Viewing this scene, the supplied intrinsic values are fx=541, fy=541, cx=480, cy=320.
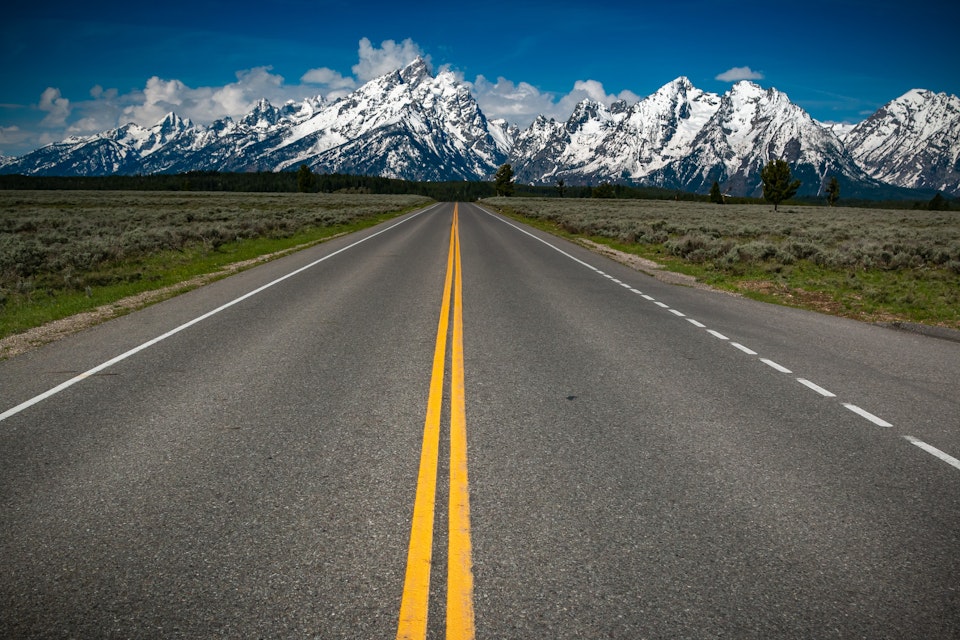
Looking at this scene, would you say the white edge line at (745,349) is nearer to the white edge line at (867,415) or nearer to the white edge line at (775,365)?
the white edge line at (775,365)

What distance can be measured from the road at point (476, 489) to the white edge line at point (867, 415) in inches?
1.2

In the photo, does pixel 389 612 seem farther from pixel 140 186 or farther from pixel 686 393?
pixel 140 186

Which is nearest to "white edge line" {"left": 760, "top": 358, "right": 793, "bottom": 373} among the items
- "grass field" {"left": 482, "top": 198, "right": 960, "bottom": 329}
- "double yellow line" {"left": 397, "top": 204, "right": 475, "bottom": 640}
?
"double yellow line" {"left": 397, "top": 204, "right": 475, "bottom": 640}

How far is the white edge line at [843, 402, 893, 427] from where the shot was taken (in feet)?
17.5

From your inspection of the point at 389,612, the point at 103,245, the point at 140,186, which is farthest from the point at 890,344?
the point at 140,186

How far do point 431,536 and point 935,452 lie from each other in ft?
14.8

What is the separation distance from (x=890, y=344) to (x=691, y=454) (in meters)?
6.51

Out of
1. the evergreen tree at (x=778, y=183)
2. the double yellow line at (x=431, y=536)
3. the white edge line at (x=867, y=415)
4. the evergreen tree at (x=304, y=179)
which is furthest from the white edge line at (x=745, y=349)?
the evergreen tree at (x=304, y=179)

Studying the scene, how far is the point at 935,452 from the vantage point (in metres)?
4.73

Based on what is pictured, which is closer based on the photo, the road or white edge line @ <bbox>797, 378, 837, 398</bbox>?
the road

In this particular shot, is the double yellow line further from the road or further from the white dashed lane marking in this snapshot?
the white dashed lane marking

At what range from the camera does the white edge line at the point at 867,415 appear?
5343 millimetres

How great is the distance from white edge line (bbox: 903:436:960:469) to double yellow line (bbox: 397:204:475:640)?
4.07m

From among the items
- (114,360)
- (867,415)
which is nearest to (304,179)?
(114,360)
